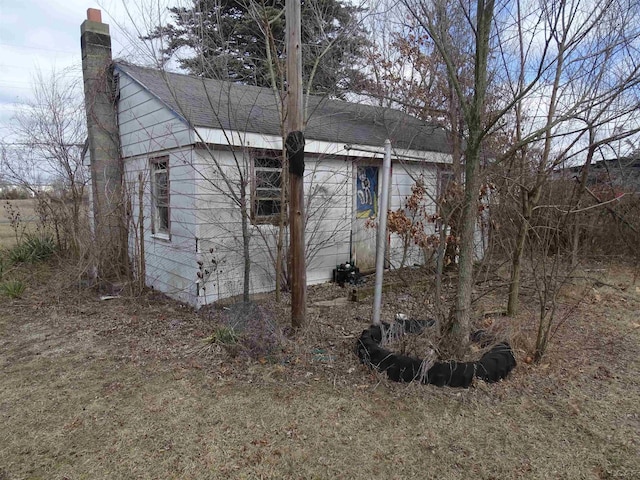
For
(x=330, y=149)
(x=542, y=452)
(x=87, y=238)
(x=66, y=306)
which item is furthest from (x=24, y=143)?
(x=542, y=452)

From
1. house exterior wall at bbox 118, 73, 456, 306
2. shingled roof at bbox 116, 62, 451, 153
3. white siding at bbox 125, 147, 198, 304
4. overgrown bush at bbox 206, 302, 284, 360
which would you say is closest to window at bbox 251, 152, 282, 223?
house exterior wall at bbox 118, 73, 456, 306

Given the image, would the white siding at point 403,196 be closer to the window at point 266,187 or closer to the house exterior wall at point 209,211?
the house exterior wall at point 209,211

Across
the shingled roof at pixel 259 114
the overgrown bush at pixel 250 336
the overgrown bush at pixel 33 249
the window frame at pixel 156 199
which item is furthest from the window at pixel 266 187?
the overgrown bush at pixel 33 249

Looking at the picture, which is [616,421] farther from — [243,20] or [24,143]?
[24,143]

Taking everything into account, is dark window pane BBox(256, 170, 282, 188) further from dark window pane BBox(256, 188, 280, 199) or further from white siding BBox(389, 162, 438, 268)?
white siding BBox(389, 162, 438, 268)

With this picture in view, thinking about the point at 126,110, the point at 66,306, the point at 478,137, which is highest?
the point at 126,110

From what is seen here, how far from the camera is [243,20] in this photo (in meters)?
6.60

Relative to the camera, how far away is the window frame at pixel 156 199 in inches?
253

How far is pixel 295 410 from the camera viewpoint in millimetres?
3080

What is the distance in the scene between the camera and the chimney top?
6.95 meters

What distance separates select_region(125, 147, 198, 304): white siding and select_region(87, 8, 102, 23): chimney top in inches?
97.6

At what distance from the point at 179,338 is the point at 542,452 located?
148 inches

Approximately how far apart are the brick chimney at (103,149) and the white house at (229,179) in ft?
0.60

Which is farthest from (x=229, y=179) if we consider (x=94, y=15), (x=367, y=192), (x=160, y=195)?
(x=94, y=15)
